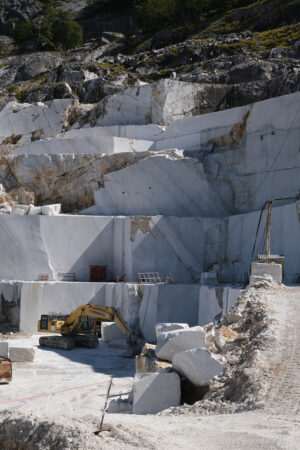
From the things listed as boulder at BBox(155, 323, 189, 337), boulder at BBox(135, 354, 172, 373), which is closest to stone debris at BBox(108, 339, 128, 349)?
boulder at BBox(155, 323, 189, 337)

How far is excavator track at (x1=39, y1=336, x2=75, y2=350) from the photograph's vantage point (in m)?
19.3

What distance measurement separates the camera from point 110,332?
20453mm

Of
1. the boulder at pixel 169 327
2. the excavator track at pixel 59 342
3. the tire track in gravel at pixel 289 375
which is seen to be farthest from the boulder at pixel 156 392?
the excavator track at pixel 59 342

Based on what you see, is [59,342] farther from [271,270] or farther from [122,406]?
[122,406]

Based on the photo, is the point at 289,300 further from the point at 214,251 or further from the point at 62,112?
the point at 62,112

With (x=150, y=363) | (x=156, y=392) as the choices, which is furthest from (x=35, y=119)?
(x=156, y=392)

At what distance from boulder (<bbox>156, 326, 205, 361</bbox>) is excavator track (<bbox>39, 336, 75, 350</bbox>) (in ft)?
32.8

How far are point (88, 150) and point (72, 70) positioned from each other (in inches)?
587

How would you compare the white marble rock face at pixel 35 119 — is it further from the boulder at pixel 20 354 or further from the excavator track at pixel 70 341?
the boulder at pixel 20 354

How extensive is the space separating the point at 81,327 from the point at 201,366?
40.5 ft

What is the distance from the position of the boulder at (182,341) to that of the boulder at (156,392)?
3.65 ft

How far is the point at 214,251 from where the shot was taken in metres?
25.1

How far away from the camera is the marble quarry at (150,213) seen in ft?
73.7

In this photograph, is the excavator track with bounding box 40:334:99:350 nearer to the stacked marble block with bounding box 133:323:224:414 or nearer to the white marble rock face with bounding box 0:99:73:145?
the stacked marble block with bounding box 133:323:224:414
